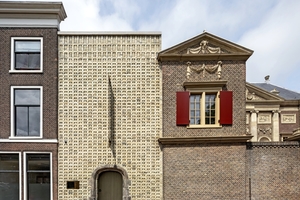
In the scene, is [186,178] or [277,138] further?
[277,138]

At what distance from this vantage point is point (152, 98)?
10.9 m

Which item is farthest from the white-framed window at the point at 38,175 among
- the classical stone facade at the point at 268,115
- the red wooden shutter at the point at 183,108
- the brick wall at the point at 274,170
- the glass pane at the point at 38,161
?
the classical stone facade at the point at 268,115

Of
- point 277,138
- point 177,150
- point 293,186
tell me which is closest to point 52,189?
point 177,150

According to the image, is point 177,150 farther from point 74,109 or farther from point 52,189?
point 52,189

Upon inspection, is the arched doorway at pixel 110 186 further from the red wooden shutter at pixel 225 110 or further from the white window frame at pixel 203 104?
the red wooden shutter at pixel 225 110

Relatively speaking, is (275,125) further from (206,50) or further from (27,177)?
(27,177)

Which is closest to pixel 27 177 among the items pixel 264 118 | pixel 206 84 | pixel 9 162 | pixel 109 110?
pixel 9 162

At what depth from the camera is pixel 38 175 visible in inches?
419

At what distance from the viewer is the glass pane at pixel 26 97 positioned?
35.4 ft

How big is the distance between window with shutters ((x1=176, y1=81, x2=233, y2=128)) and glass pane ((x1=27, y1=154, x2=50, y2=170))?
642 centimetres

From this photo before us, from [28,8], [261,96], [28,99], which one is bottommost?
[28,99]

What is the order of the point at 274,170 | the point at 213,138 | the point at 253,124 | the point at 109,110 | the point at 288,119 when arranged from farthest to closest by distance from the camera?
the point at 288,119 < the point at 253,124 < the point at 109,110 < the point at 274,170 < the point at 213,138

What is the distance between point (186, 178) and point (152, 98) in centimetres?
404

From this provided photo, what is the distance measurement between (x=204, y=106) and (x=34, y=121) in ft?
26.7
